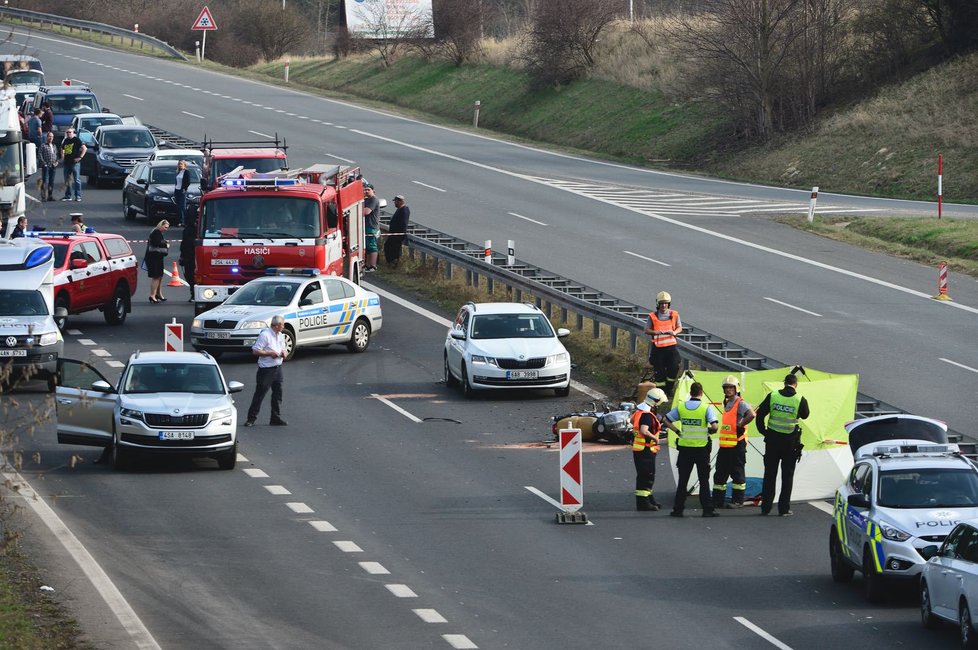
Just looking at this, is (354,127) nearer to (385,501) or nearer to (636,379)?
(636,379)

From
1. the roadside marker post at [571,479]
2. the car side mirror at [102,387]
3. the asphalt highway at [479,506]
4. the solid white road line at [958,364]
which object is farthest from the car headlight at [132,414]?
the solid white road line at [958,364]

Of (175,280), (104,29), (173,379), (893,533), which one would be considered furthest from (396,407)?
(104,29)

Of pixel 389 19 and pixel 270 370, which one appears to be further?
pixel 389 19

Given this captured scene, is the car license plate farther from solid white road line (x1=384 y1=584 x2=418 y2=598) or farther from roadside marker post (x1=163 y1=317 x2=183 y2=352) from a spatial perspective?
roadside marker post (x1=163 y1=317 x2=183 y2=352)

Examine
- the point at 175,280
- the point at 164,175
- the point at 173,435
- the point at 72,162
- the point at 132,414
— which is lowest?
the point at 175,280

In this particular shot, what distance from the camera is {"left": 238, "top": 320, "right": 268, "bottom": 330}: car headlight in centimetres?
2847

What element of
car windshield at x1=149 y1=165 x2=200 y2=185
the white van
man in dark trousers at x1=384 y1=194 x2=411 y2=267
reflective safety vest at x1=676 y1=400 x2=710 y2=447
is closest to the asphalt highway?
reflective safety vest at x1=676 y1=400 x2=710 y2=447

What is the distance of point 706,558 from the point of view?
17.4 meters

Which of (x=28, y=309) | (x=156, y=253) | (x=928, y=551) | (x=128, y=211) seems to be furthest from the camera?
(x=128, y=211)

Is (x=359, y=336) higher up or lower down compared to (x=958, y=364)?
lower down

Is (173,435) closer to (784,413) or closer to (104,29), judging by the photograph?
(784,413)

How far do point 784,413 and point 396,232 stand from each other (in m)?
19.4

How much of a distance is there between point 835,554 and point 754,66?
4186cm

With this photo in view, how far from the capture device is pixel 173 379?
72.2ft
